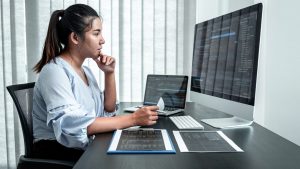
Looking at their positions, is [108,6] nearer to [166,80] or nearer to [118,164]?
[166,80]

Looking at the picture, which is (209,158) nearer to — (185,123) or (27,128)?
(185,123)

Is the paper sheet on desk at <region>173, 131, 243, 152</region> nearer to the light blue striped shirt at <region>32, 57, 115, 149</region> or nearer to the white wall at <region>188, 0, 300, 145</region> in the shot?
the light blue striped shirt at <region>32, 57, 115, 149</region>

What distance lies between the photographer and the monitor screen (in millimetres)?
1078

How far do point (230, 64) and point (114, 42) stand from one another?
1287mm

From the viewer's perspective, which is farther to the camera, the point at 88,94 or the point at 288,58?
the point at 288,58

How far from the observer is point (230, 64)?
47.7 inches

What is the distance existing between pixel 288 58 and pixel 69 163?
1489mm

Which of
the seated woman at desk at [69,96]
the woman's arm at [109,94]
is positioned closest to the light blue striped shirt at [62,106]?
the seated woman at desk at [69,96]

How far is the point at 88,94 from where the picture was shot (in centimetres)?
126

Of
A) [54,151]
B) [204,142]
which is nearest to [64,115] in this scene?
[54,151]

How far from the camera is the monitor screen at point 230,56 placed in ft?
3.54

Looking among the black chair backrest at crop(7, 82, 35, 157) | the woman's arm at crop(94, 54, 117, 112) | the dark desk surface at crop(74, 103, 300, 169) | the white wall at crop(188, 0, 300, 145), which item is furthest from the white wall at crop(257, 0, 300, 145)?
the black chair backrest at crop(7, 82, 35, 157)

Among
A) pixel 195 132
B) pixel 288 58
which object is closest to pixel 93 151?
pixel 195 132

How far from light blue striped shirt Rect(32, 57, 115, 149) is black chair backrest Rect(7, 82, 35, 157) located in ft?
0.11
